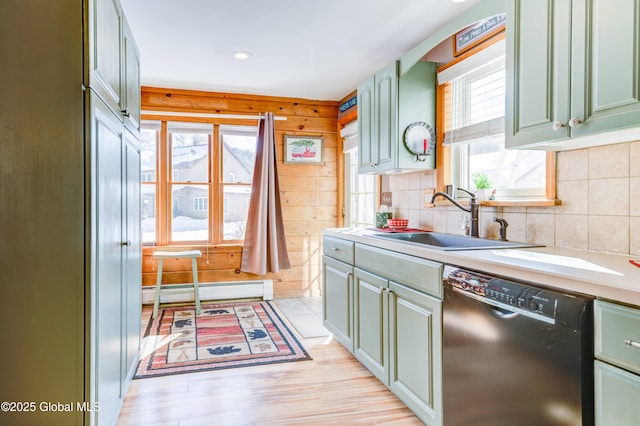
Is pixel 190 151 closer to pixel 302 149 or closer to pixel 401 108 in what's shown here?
pixel 302 149

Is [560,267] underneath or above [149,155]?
underneath

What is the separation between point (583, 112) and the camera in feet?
4.83

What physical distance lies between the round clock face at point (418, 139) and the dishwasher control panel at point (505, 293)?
4.37 ft

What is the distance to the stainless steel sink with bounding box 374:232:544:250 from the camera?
1935 millimetres

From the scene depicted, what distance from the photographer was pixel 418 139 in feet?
9.49

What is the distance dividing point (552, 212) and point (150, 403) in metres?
2.33

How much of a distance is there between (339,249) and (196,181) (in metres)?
2.19

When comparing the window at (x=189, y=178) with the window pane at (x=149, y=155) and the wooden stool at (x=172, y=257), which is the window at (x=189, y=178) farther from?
the wooden stool at (x=172, y=257)

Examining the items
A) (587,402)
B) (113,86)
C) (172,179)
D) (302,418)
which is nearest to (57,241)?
(113,86)

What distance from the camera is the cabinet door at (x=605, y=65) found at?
131 centimetres

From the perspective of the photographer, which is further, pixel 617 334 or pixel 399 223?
pixel 399 223

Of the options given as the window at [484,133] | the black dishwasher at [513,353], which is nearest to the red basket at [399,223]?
the window at [484,133]

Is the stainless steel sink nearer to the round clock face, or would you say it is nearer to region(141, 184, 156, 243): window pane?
the round clock face

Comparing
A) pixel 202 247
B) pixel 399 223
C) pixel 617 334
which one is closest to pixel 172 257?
pixel 202 247
